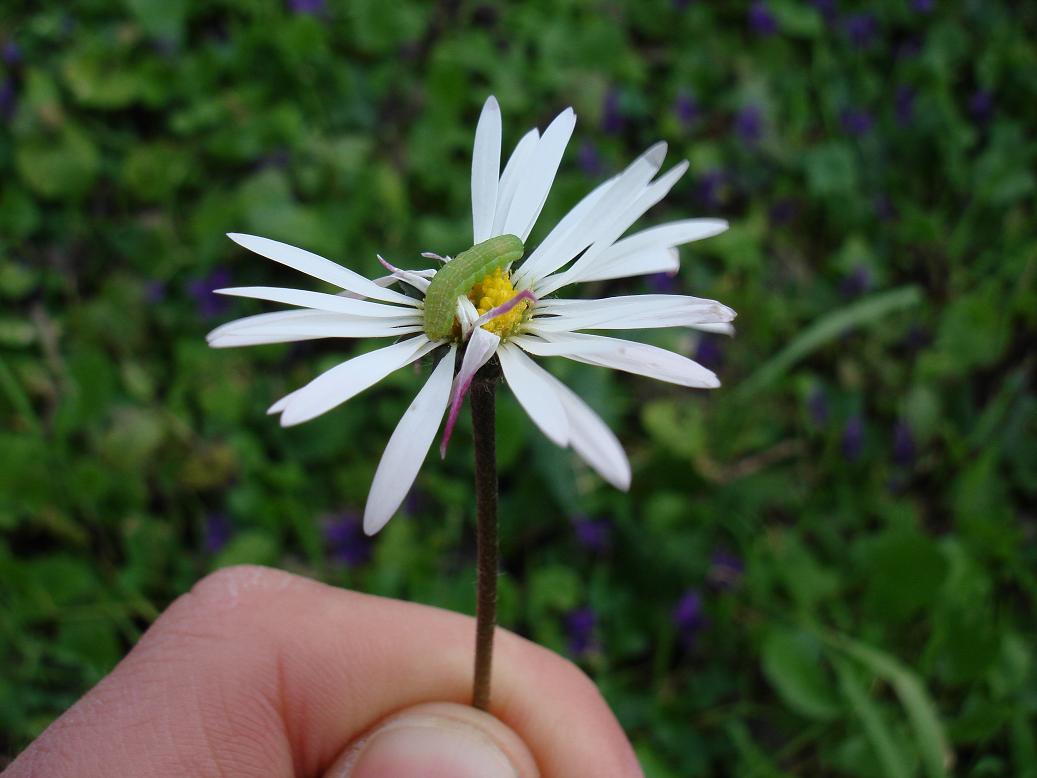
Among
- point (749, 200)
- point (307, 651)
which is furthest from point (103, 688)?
point (749, 200)

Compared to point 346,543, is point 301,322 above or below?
above

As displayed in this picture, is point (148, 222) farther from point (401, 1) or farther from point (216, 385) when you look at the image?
point (401, 1)

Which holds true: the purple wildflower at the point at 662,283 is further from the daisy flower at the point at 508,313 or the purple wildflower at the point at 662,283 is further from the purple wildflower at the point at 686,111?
the daisy flower at the point at 508,313

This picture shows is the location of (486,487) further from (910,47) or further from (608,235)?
(910,47)

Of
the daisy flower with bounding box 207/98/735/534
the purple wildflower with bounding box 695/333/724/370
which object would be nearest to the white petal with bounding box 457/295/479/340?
the daisy flower with bounding box 207/98/735/534

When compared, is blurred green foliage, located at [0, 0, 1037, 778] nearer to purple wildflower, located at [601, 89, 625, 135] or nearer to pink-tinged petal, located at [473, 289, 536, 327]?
purple wildflower, located at [601, 89, 625, 135]

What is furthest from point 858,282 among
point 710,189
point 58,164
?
point 58,164
